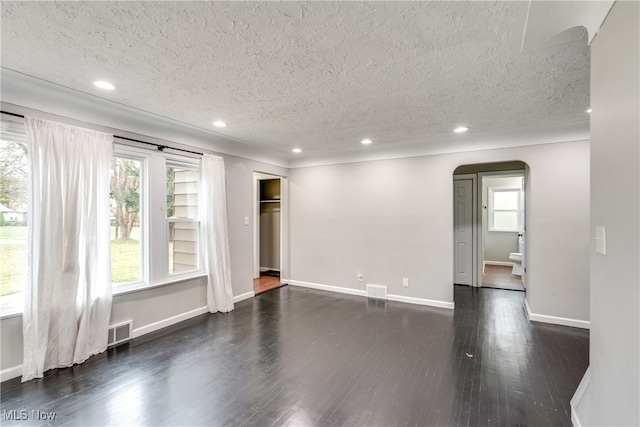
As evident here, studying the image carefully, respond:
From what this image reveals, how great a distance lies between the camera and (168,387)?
230 centimetres

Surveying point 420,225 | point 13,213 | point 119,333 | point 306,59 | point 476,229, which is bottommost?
point 119,333

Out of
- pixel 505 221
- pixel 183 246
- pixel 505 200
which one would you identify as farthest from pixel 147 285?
pixel 505 200

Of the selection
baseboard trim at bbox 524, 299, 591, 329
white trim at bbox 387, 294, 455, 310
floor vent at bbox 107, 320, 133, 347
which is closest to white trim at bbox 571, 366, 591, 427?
baseboard trim at bbox 524, 299, 591, 329

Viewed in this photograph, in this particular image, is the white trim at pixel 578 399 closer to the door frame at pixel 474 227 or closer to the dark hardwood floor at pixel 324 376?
the dark hardwood floor at pixel 324 376

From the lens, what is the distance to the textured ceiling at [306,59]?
1.54 meters

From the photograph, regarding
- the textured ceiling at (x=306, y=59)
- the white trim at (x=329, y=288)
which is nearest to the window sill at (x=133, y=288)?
the textured ceiling at (x=306, y=59)

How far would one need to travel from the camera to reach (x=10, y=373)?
93.7 inches

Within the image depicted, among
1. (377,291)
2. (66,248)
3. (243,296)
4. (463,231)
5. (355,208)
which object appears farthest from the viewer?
(463,231)

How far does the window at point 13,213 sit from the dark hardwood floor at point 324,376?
765 millimetres

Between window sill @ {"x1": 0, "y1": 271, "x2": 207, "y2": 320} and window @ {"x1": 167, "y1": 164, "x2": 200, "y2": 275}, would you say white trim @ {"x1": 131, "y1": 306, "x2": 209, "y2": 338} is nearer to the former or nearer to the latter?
window sill @ {"x1": 0, "y1": 271, "x2": 207, "y2": 320}

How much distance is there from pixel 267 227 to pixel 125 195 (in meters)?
3.65

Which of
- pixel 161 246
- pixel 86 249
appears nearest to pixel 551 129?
pixel 161 246

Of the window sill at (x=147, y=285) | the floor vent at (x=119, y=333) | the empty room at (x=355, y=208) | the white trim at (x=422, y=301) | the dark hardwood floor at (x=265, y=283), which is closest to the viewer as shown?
the empty room at (x=355, y=208)

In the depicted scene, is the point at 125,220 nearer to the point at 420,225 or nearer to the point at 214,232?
the point at 214,232
